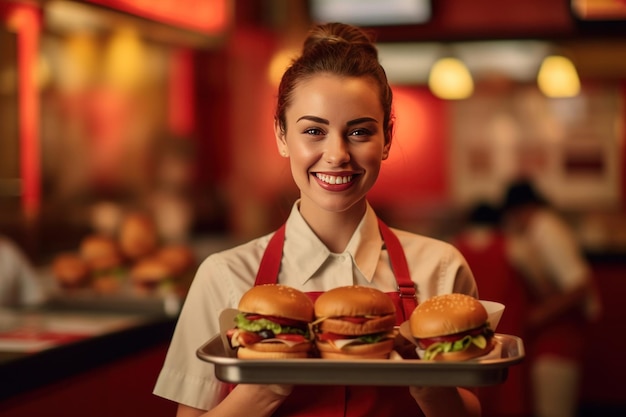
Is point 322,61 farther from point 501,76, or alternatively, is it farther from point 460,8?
point 501,76

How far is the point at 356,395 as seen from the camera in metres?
1.77

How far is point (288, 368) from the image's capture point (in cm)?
148

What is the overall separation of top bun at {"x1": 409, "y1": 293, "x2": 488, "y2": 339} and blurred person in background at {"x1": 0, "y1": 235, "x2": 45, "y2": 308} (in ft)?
8.17

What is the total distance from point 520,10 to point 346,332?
5.47 m

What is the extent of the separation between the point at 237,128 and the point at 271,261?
537 cm

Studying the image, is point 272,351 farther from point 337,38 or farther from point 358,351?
point 337,38

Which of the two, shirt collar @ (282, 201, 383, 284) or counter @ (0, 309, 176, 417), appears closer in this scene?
shirt collar @ (282, 201, 383, 284)

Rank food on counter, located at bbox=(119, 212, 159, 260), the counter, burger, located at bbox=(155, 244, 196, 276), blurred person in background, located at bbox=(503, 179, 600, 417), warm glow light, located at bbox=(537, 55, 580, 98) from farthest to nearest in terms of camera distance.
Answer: warm glow light, located at bbox=(537, 55, 580, 98) < blurred person in background, located at bbox=(503, 179, 600, 417) < food on counter, located at bbox=(119, 212, 159, 260) < burger, located at bbox=(155, 244, 196, 276) < the counter

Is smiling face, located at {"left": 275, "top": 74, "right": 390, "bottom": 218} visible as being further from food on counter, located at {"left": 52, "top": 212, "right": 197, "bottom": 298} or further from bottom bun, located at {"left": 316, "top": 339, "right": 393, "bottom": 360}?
food on counter, located at {"left": 52, "top": 212, "right": 197, "bottom": 298}

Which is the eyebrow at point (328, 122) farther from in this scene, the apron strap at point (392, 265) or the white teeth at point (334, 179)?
the apron strap at point (392, 265)

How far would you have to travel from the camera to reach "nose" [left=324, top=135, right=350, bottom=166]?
1.67 meters

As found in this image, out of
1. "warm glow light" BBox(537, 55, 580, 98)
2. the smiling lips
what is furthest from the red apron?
"warm glow light" BBox(537, 55, 580, 98)

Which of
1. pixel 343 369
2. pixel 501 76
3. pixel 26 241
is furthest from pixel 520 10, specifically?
pixel 343 369

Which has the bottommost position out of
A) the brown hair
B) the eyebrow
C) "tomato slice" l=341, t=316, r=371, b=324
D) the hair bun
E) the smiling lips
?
"tomato slice" l=341, t=316, r=371, b=324
